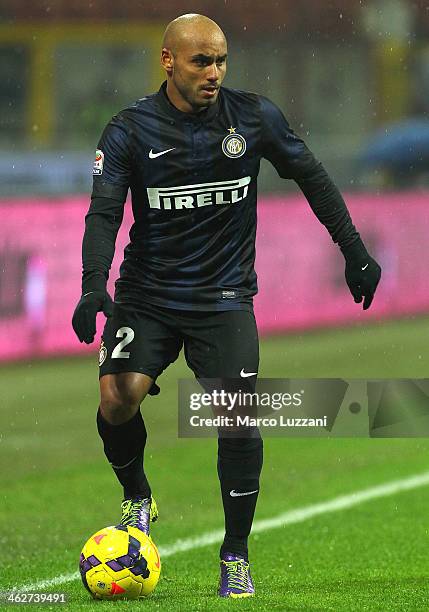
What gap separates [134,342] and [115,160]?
65 centimetres

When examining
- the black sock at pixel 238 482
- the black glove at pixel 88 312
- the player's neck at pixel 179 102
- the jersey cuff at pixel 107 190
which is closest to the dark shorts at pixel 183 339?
the black sock at pixel 238 482

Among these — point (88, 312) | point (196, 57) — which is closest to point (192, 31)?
point (196, 57)

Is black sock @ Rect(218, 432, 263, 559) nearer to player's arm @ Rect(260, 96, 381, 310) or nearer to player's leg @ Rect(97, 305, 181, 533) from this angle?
player's leg @ Rect(97, 305, 181, 533)

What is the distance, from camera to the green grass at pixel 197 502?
18.6 feet

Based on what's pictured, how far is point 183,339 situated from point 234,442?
0.46 meters

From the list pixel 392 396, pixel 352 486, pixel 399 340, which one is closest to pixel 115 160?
pixel 392 396

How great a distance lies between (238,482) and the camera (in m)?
5.46

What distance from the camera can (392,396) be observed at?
7.44 meters

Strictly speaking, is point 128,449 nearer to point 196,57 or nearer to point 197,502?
point 196,57

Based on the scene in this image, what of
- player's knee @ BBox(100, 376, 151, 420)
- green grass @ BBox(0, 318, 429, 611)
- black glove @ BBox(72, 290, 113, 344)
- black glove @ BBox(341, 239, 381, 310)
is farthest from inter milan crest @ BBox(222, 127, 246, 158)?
green grass @ BBox(0, 318, 429, 611)

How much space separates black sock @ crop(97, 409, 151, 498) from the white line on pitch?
42 cm

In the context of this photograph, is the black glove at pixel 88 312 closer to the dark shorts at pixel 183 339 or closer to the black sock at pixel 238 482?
the dark shorts at pixel 183 339

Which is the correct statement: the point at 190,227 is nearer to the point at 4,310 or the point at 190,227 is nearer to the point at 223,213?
the point at 223,213

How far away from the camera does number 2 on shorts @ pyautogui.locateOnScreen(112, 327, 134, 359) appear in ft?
18.2
